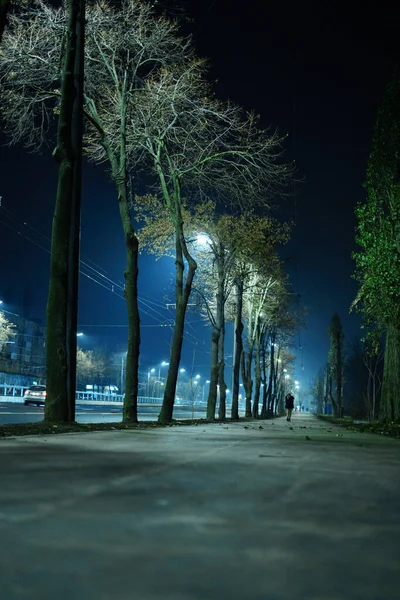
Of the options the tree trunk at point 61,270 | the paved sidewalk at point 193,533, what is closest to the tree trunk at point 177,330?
the tree trunk at point 61,270

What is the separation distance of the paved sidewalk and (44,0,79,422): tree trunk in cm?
883

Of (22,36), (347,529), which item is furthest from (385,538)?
(22,36)

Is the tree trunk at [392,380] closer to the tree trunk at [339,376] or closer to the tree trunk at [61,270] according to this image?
the tree trunk at [61,270]

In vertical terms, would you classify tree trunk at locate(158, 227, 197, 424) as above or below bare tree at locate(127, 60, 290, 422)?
below

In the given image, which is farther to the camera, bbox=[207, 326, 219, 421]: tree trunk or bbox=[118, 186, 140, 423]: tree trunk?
bbox=[207, 326, 219, 421]: tree trunk

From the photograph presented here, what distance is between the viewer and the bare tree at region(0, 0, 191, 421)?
19.3 m

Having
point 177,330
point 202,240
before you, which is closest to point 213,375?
point 202,240

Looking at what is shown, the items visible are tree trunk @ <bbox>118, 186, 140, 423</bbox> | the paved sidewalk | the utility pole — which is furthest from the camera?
tree trunk @ <bbox>118, 186, 140, 423</bbox>

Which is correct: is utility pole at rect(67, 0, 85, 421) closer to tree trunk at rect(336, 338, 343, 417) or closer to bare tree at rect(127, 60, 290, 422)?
bare tree at rect(127, 60, 290, 422)

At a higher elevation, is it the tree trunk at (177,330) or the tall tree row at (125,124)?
the tall tree row at (125,124)

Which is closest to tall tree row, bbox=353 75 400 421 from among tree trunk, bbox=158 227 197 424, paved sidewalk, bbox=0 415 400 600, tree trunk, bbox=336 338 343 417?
tree trunk, bbox=158 227 197 424

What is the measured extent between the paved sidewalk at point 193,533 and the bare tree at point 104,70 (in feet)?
51.0

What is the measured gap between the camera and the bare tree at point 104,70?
19297mm

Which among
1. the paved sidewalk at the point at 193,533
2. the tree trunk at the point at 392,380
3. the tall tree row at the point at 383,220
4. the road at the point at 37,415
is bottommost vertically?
the road at the point at 37,415
